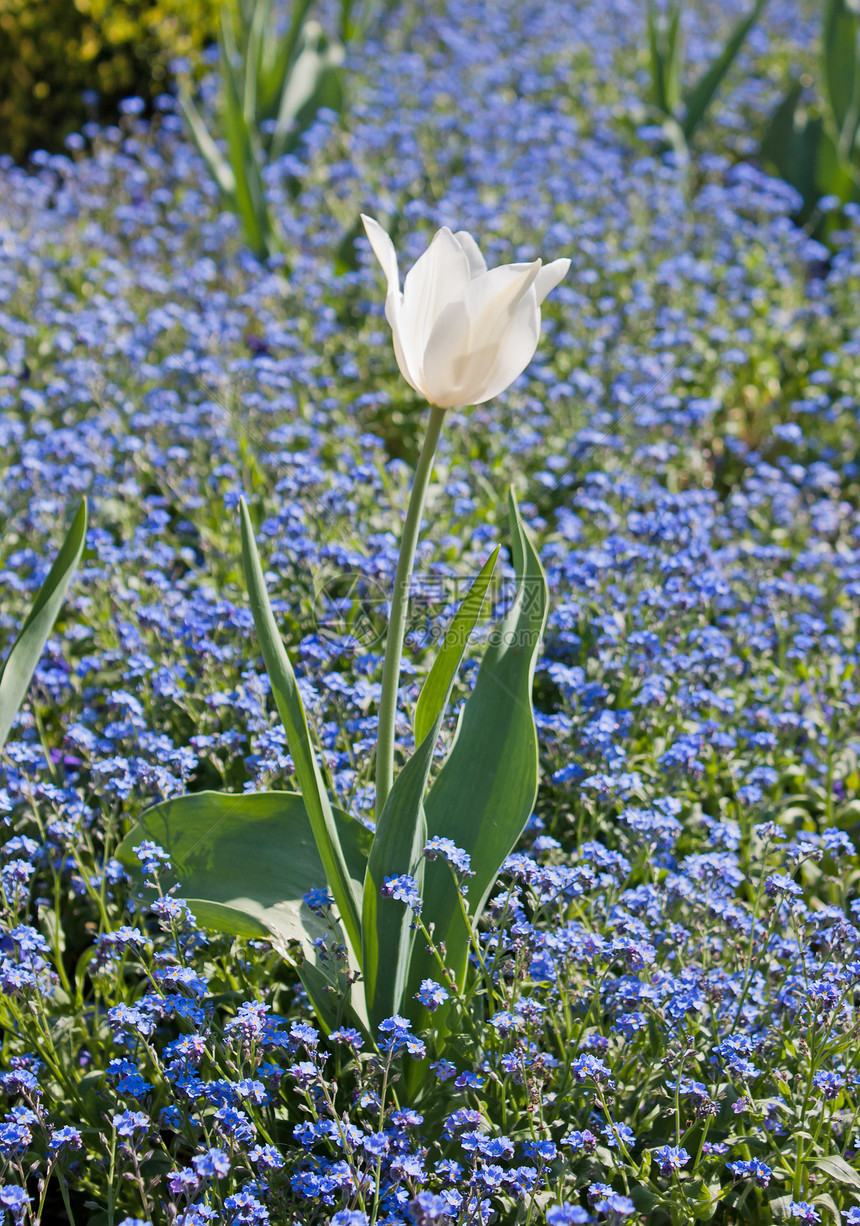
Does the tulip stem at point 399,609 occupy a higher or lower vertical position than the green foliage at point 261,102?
lower

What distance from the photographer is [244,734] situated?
2498 mm

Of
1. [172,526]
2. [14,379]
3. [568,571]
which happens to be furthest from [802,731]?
[14,379]

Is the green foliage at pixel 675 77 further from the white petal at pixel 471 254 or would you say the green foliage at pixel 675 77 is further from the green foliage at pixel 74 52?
the white petal at pixel 471 254

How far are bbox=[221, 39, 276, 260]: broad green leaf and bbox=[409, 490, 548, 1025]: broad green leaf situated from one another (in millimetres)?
3354

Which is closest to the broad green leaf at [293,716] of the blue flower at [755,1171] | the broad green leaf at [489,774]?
the broad green leaf at [489,774]

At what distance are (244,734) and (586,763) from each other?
2.58ft

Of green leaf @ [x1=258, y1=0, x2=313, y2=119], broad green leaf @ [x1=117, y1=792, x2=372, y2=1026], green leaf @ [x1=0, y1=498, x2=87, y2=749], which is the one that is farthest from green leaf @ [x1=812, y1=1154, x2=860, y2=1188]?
green leaf @ [x1=258, y1=0, x2=313, y2=119]

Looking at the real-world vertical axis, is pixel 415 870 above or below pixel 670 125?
below

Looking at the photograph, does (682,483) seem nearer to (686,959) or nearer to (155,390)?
(155,390)

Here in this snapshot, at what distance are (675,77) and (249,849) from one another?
17.9 ft

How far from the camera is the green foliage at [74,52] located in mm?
6332

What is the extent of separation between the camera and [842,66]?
209 inches

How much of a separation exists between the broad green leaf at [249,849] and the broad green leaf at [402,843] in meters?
0.12

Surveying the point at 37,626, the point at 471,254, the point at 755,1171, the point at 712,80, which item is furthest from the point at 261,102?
the point at 755,1171
